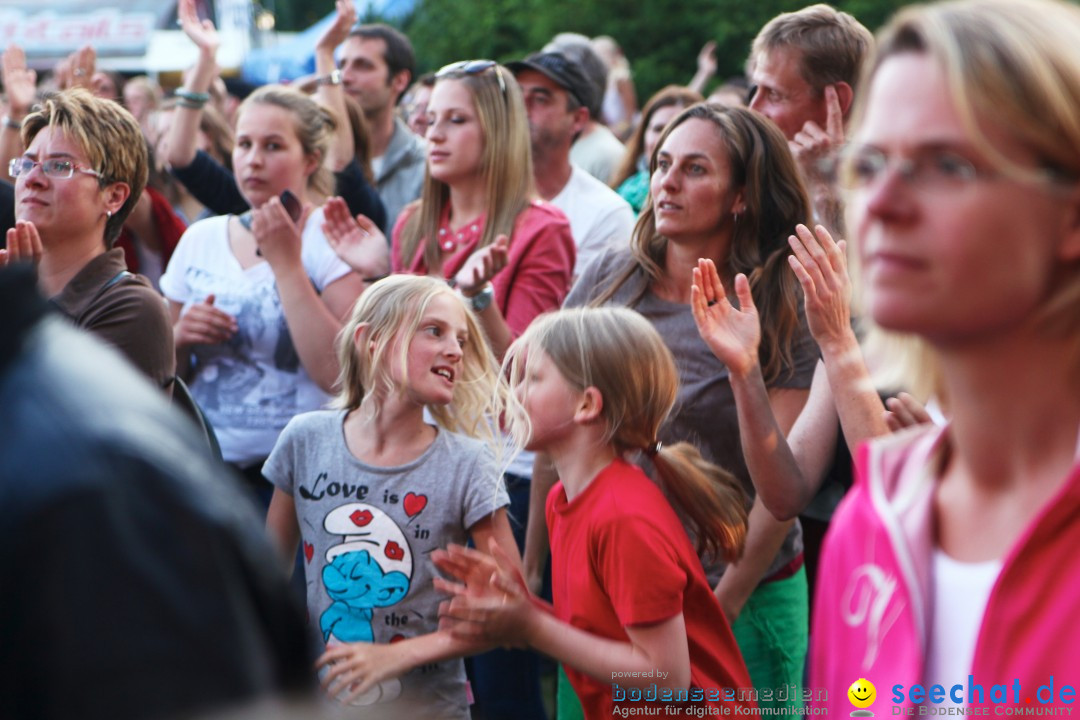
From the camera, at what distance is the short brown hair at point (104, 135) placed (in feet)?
13.2

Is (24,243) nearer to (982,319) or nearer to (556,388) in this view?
(556,388)

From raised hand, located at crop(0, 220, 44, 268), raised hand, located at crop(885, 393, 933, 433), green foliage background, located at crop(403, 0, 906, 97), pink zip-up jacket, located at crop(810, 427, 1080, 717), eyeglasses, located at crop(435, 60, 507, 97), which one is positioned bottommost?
green foliage background, located at crop(403, 0, 906, 97)

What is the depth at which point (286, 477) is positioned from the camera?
12.2 ft

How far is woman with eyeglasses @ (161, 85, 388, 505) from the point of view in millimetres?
4551

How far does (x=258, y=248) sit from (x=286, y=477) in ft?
4.52

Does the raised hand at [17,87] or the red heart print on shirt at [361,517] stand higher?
the raised hand at [17,87]

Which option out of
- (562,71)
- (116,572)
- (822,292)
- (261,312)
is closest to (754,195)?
(822,292)

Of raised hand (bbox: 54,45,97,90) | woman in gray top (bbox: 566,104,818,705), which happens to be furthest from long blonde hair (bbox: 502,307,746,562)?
raised hand (bbox: 54,45,97,90)

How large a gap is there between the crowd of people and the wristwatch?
0.04ft

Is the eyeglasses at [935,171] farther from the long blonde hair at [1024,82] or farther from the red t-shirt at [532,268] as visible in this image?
the red t-shirt at [532,268]

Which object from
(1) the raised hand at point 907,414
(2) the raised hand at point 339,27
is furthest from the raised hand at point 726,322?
(2) the raised hand at point 339,27

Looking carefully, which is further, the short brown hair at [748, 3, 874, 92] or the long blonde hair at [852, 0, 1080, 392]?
the short brown hair at [748, 3, 874, 92]

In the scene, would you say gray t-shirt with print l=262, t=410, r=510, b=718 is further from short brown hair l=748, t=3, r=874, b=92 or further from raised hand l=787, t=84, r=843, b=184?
short brown hair l=748, t=3, r=874, b=92

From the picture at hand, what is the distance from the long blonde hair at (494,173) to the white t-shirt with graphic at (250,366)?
357 mm
